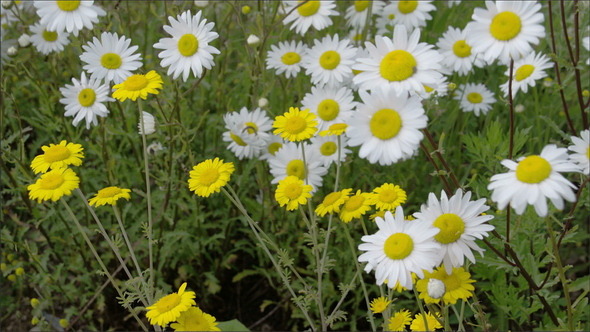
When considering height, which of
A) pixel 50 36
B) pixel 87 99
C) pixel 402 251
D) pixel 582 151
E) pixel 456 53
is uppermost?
pixel 50 36

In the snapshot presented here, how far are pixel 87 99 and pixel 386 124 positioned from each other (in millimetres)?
1323

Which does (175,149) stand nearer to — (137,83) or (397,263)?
(137,83)

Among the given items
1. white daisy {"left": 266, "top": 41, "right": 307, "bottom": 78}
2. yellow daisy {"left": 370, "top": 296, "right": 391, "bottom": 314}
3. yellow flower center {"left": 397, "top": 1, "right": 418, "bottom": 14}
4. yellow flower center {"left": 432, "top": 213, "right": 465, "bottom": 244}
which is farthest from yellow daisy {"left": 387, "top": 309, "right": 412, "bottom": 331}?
yellow flower center {"left": 397, "top": 1, "right": 418, "bottom": 14}

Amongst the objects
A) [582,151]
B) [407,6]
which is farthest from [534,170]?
[407,6]

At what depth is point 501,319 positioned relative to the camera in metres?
2.44

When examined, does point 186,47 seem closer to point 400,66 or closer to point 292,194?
point 292,194

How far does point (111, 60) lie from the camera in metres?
2.19

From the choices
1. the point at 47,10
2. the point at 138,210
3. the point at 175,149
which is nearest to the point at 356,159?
the point at 175,149

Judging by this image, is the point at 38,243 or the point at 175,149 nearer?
the point at 175,149

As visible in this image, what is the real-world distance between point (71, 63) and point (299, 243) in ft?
4.85

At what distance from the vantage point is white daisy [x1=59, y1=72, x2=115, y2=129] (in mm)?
2258

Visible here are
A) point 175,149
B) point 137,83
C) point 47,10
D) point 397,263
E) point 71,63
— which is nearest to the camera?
point 397,263

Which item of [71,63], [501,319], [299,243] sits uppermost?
[71,63]

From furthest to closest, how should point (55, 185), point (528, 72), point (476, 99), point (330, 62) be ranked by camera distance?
1. point (476, 99)
2. point (528, 72)
3. point (330, 62)
4. point (55, 185)
